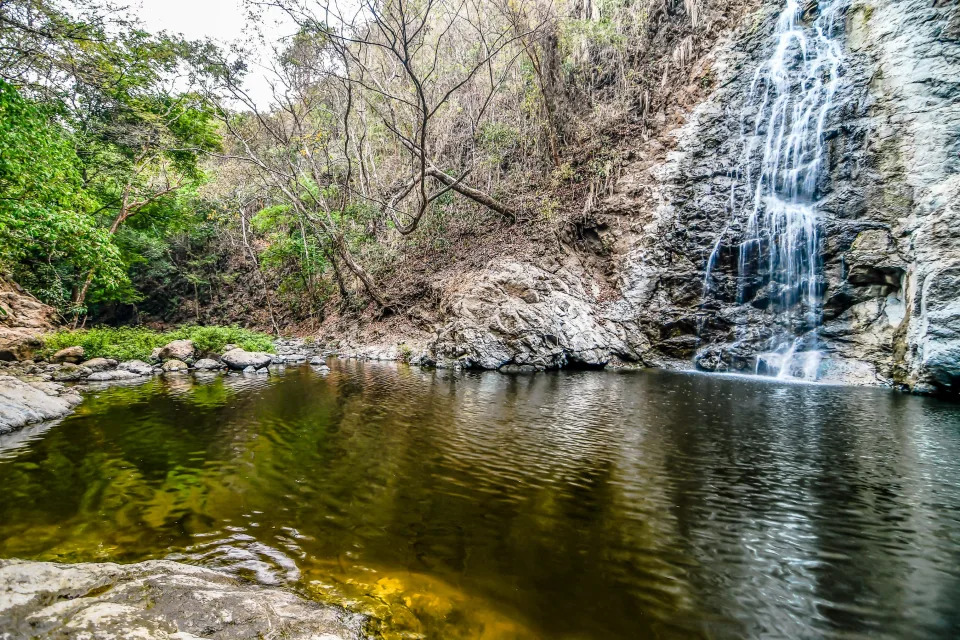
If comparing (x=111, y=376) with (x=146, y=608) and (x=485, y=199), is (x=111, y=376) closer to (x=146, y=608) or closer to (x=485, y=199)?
(x=146, y=608)

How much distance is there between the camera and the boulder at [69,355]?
10758mm

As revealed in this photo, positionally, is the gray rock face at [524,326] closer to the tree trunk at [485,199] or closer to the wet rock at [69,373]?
the tree trunk at [485,199]

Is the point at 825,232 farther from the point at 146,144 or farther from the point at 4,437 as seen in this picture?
the point at 146,144

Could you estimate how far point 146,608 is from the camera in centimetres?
168

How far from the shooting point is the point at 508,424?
622 centimetres

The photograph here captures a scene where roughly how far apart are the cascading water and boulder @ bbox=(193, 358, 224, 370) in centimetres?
1477

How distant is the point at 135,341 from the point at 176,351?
1304 millimetres

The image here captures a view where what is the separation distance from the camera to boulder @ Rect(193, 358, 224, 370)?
38.9ft

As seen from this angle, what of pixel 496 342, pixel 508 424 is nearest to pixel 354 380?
pixel 496 342

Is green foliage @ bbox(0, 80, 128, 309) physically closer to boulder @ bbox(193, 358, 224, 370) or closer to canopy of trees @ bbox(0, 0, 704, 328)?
canopy of trees @ bbox(0, 0, 704, 328)

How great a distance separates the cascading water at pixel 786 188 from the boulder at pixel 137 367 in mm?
15830

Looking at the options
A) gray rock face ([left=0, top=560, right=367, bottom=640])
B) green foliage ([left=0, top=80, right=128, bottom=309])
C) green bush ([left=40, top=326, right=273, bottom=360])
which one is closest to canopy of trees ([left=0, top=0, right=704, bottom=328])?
green foliage ([left=0, top=80, right=128, bottom=309])

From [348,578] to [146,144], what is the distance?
17.3 m

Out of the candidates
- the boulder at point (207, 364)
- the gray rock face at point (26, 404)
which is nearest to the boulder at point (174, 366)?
the boulder at point (207, 364)
